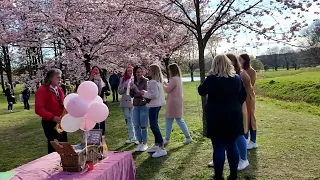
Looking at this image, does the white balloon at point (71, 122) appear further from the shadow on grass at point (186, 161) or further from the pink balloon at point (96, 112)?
the shadow on grass at point (186, 161)

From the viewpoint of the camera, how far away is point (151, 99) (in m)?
5.94

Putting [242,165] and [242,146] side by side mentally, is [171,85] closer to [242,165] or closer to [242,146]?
[242,146]

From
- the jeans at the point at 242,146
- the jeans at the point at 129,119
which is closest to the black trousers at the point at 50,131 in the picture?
the jeans at the point at 129,119

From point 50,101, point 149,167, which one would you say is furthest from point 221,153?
point 50,101

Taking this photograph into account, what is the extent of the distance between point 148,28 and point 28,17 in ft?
14.1

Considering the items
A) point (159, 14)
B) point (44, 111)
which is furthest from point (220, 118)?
point (159, 14)

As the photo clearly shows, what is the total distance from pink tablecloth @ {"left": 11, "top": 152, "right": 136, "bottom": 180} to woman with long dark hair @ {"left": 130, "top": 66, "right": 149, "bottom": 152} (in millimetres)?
2204

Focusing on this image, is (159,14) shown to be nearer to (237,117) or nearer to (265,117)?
(237,117)

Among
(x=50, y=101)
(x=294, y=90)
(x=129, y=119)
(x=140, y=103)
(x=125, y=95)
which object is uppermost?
(x=50, y=101)

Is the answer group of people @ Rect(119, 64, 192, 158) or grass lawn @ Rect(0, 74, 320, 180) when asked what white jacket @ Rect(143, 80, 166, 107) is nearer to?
group of people @ Rect(119, 64, 192, 158)

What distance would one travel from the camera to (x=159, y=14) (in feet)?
25.2

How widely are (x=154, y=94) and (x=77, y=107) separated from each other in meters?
2.45

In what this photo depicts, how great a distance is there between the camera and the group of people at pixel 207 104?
165 inches

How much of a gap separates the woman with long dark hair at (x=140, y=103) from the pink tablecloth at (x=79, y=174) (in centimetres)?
220
